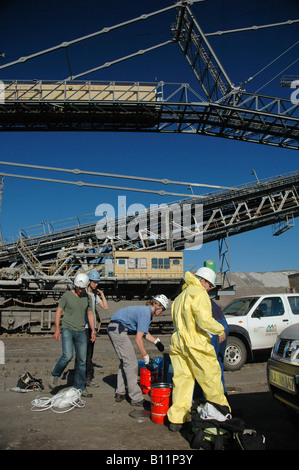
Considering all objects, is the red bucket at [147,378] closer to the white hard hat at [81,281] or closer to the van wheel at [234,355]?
the white hard hat at [81,281]

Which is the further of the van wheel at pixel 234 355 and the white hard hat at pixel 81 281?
the van wheel at pixel 234 355

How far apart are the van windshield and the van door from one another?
0.65ft

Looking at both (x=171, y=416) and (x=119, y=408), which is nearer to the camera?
(x=171, y=416)

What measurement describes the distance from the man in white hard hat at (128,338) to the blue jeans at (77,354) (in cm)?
54

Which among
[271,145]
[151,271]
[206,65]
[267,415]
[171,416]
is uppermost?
[206,65]

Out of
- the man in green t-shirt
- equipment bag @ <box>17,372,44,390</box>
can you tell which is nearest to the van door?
the man in green t-shirt

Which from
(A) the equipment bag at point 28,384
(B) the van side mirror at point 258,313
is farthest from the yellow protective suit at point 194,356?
(B) the van side mirror at point 258,313

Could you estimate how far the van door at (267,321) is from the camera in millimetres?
8336

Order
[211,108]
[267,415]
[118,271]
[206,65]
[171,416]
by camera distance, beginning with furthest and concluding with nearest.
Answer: [118,271], [206,65], [211,108], [267,415], [171,416]

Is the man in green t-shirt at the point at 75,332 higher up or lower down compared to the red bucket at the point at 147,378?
higher up

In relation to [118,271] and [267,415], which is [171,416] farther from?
[118,271]
